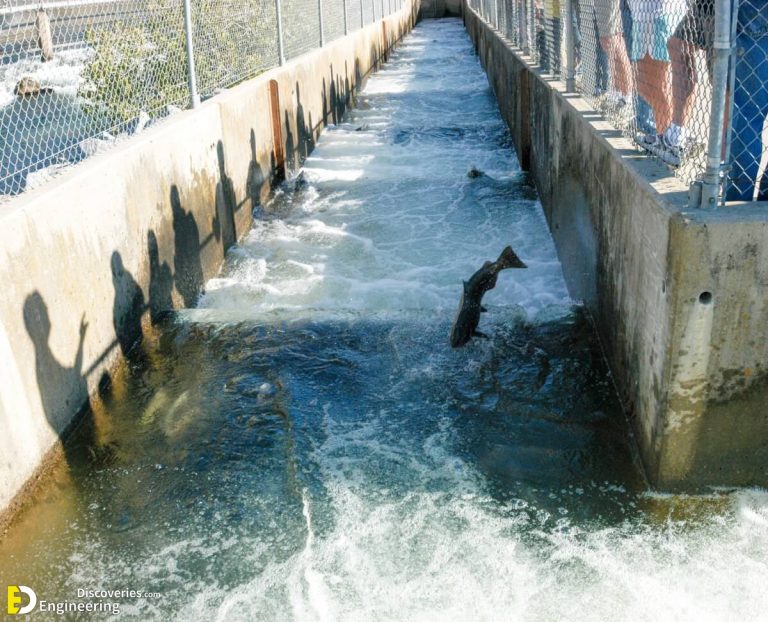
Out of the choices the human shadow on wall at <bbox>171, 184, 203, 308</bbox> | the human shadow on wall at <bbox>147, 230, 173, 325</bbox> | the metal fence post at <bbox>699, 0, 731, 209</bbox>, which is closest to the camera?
the metal fence post at <bbox>699, 0, 731, 209</bbox>

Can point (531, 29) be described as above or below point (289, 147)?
above

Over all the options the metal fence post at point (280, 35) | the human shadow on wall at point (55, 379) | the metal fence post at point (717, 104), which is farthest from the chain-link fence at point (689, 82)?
the metal fence post at point (280, 35)

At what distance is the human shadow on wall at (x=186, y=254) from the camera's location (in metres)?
6.77

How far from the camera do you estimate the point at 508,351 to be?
18.3 ft

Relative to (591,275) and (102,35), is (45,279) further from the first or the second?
(591,275)

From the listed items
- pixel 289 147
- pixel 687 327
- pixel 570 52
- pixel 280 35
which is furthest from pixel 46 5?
pixel 280 35

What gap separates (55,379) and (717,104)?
3636 mm

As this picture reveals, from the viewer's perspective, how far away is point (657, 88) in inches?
198

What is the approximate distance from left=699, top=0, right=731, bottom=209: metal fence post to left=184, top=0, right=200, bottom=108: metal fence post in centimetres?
523

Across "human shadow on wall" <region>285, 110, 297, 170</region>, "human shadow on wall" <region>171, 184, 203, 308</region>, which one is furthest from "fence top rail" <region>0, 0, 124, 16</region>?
"human shadow on wall" <region>285, 110, 297, 170</region>

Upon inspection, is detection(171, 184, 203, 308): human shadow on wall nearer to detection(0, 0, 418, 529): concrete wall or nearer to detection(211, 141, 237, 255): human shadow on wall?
detection(0, 0, 418, 529): concrete wall

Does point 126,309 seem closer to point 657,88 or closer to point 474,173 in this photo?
point 657,88

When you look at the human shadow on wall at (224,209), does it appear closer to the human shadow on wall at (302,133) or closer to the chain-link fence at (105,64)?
the chain-link fence at (105,64)

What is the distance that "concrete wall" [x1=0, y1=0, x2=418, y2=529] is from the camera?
4207 mm
